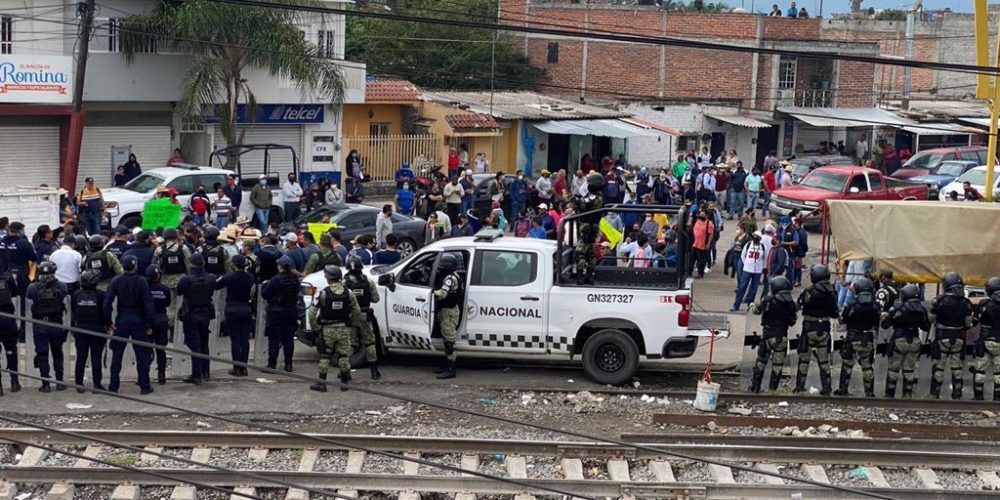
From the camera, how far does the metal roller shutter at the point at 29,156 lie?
31.2m

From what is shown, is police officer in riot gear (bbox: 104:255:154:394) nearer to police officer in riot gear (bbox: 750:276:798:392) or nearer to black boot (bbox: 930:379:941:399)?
police officer in riot gear (bbox: 750:276:798:392)

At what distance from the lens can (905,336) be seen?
1644 cm

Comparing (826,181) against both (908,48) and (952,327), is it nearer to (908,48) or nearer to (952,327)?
(952,327)

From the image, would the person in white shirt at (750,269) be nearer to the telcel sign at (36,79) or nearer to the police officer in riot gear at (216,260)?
the police officer in riot gear at (216,260)

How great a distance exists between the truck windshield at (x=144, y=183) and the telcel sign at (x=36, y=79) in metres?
3.88

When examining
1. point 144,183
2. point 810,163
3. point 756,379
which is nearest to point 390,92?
point 144,183

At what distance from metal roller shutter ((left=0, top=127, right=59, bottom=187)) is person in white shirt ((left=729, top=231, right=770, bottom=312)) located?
16.9 meters

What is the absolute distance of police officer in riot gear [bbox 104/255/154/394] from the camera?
608 inches

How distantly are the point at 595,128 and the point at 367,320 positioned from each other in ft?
79.5

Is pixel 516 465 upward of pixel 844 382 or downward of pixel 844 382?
downward

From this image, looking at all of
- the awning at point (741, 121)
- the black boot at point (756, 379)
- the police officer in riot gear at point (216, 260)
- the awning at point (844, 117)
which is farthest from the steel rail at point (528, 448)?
the awning at point (844, 117)

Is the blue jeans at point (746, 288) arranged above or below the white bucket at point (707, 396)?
above

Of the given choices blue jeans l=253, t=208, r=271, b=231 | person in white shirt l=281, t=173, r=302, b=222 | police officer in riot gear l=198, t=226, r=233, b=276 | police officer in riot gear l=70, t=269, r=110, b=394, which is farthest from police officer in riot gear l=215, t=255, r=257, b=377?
person in white shirt l=281, t=173, r=302, b=222

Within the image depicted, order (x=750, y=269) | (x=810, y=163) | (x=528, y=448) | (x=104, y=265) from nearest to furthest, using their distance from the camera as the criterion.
→ (x=528, y=448) → (x=104, y=265) → (x=750, y=269) → (x=810, y=163)
